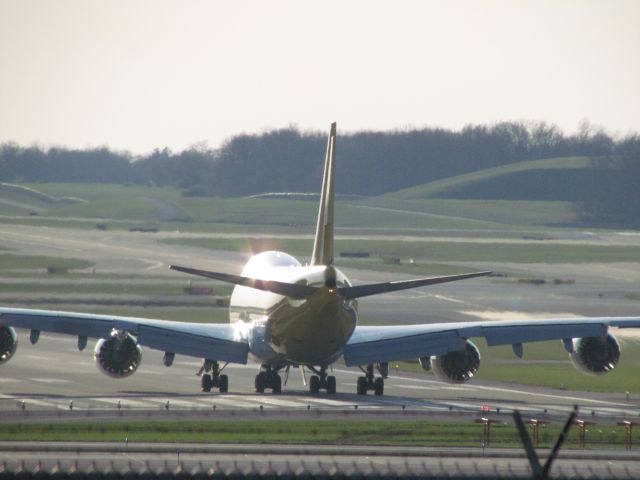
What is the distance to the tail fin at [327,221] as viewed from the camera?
5609 centimetres

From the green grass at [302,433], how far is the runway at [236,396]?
2844mm

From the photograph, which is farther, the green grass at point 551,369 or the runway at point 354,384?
the green grass at point 551,369

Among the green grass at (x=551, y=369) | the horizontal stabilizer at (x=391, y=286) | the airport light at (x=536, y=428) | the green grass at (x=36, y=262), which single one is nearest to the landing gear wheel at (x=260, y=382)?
the horizontal stabilizer at (x=391, y=286)

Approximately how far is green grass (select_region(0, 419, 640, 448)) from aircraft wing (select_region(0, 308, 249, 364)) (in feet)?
31.9

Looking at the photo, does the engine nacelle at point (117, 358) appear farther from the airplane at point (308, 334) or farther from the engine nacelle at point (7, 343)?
the engine nacelle at point (7, 343)

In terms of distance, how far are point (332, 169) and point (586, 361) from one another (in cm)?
1286

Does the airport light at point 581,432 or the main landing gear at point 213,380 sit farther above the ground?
the airport light at point 581,432

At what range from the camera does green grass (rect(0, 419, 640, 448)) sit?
45625 millimetres

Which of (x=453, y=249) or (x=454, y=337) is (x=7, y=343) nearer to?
(x=454, y=337)

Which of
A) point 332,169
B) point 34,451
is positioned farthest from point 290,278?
point 34,451

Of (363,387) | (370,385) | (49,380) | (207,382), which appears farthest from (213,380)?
(49,380)

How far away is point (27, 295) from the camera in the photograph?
10731 centimetres

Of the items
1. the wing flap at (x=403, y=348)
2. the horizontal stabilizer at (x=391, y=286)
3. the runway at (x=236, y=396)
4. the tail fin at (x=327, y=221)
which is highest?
the tail fin at (x=327, y=221)

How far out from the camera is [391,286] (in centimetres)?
5275
